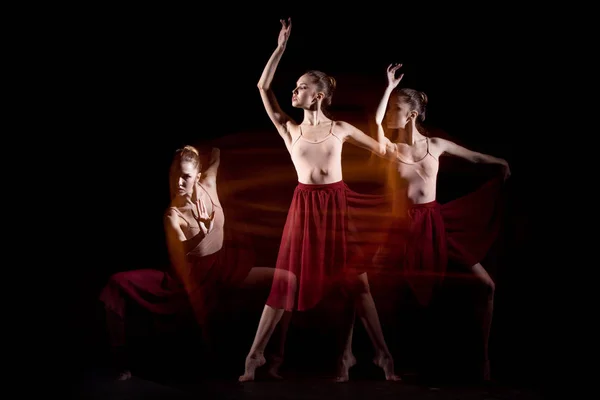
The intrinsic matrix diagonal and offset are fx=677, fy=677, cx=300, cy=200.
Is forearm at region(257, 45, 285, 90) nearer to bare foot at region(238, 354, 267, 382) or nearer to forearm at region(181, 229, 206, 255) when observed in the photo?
forearm at region(181, 229, 206, 255)

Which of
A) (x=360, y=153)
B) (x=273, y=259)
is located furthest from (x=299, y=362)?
(x=360, y=153)

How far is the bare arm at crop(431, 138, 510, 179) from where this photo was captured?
3.38 meters

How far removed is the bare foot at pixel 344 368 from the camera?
3.24 metres

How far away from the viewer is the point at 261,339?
3.25 metres

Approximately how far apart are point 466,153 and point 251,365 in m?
1.49

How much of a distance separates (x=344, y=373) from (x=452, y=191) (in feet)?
3.65

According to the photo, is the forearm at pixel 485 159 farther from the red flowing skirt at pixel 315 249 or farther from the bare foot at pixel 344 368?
the bare foot at pixel 344 368

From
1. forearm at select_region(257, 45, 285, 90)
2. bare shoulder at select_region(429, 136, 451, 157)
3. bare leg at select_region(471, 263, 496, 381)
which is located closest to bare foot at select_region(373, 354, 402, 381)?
bare leg at select_region(471, 263, 496, 381)

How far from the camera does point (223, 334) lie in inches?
135

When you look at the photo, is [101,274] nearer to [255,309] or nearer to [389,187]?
[255,309]

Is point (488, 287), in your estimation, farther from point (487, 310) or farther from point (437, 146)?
point (437, 146)

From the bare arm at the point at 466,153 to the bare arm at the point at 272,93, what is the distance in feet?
2.42

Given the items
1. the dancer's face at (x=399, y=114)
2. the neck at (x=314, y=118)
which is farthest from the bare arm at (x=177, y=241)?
the dancer's face at (x=399, y=114)

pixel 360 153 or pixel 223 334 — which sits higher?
pixel 360 153
